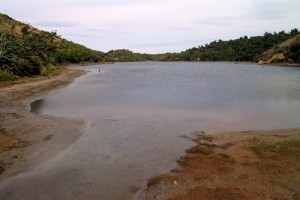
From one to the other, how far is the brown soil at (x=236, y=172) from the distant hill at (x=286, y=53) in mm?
102299

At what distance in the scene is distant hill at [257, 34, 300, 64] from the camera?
106688 mm

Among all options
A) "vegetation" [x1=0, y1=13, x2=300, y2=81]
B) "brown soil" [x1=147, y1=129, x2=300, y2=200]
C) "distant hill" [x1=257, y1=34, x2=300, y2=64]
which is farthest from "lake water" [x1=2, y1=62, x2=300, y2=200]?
"distant hill" [x1=257, y1=34, x2=300, y2=64]

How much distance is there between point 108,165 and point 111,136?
13.7ft

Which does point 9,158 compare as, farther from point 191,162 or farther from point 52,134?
point 191,162

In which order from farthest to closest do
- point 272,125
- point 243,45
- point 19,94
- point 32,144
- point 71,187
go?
point 243,45 → point 19,94 → point 272,125 → point 32,144 → point 71,187

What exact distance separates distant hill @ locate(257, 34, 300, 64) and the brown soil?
10230 cm

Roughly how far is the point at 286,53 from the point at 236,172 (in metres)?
114

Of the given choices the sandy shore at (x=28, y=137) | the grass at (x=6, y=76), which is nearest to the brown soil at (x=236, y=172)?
the sandy shore at (x=28, y=137)

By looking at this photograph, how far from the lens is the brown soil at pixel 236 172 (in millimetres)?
9188

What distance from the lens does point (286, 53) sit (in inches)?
4441

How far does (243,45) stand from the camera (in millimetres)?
173000

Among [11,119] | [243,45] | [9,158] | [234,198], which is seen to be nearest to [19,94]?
[11,119]

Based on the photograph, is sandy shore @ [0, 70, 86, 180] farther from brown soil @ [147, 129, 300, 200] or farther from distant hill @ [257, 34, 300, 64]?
distant hill @ [257, 34, 300, 64]

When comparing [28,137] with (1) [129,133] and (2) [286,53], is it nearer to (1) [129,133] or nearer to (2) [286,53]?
(1) [129,133]
